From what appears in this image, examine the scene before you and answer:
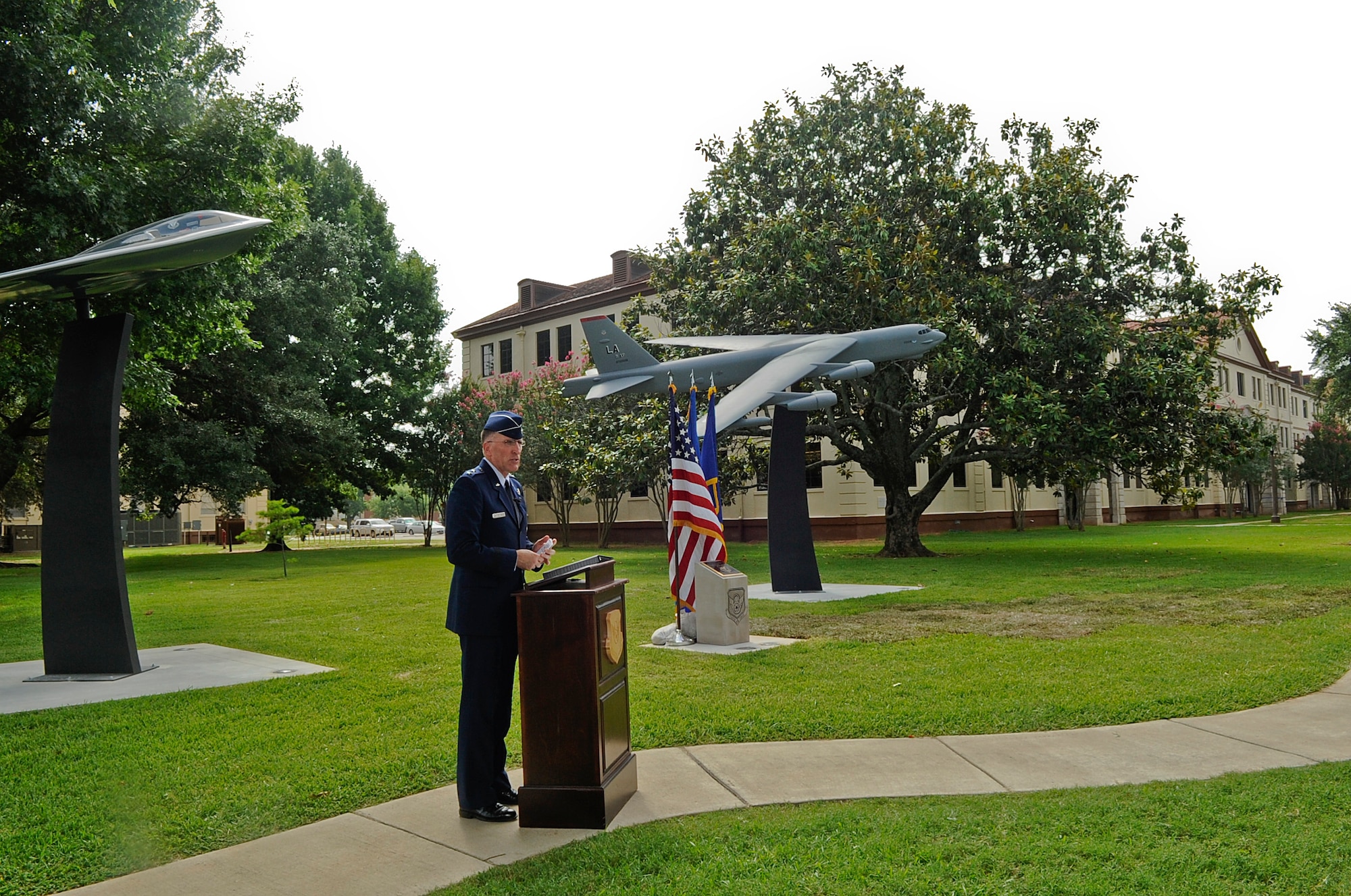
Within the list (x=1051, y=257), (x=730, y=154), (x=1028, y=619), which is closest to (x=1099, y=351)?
(x=1051, y=257)

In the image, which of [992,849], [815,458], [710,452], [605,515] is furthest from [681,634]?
[605,515]

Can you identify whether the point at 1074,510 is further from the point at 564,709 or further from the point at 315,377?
the point at 564,709

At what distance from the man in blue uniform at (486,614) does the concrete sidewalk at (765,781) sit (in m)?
0.28

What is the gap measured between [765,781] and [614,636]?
1.29m

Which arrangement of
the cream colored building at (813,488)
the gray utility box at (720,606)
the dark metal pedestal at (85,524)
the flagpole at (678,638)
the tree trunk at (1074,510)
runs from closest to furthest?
1. the dark metal pedestal at (85,524)
2. the gray utility box at (720,606)
3. the flagpole at (678,638)
4. the cream colored building at (813,488)
5. the tree trunk at (1074,510)

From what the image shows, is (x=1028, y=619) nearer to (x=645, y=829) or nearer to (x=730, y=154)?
(x=645, y=829)

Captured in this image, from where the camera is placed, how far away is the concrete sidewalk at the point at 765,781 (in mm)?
4266

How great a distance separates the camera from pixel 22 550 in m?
57.2

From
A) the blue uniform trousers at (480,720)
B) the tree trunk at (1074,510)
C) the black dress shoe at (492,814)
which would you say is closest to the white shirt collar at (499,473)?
the blue uniform trousers at (480,720)

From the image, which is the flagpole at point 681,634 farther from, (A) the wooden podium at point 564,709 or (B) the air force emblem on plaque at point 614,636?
(A) the wooden podium at point 564,709

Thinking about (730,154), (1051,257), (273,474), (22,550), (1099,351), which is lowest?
(22,550)

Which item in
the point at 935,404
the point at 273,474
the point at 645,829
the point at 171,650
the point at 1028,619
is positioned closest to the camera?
the point at 645,829

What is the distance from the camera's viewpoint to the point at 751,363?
19469mm

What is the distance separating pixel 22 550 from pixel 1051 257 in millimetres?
59990
